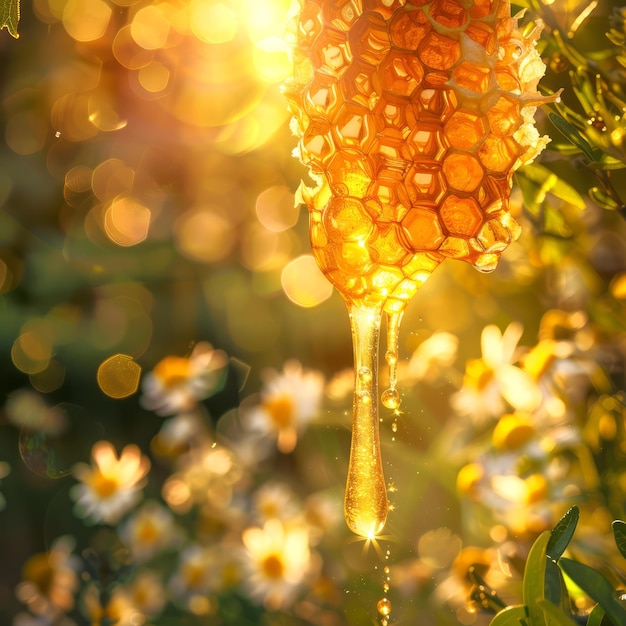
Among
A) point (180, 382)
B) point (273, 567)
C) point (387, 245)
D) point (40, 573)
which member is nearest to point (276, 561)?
point (273, 567)

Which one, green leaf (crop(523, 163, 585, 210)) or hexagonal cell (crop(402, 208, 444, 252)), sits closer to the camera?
hexagonal cell (crop(402, 208, 444, 252))

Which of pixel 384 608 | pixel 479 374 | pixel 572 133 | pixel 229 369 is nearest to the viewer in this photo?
pixel 572 133

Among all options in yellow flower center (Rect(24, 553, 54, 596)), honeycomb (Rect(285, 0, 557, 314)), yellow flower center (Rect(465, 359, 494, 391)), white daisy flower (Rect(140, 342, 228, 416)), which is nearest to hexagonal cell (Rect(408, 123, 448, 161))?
honeycomb (Rect(285, 0, 557, 314))

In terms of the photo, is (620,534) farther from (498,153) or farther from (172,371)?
(172,371)

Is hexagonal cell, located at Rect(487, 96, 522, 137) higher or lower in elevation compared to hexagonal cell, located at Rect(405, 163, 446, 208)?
higher

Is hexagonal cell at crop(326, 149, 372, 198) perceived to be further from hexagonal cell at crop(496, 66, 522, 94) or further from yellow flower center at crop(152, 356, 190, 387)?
yellow flower center at crop(152, 356, 190, 387)

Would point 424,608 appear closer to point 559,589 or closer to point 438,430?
point 438,430

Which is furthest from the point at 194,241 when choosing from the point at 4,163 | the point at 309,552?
the point at 309,552
